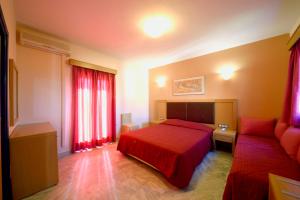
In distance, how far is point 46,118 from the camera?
2.54 meters

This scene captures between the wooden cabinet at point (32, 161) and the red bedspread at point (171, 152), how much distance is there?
49.1 inches

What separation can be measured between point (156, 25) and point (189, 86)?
205 centimetres

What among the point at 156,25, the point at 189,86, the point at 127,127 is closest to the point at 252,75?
the point at 189,86

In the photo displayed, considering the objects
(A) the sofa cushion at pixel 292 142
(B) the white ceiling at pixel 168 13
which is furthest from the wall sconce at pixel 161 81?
(A) the sofa cushion at pixel 292 142

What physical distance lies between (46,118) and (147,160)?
7.32 feet

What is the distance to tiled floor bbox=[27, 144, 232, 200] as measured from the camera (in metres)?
1.62

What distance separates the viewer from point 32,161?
5.44ft

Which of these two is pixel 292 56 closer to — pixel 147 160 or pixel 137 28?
pixel 137 28

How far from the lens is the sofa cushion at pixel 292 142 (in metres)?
1.58

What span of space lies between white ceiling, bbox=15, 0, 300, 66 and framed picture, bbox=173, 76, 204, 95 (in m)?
0.93

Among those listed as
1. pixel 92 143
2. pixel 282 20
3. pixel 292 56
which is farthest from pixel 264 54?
pixel 92 143

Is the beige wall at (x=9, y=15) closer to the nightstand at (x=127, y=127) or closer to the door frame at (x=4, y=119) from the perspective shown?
the door frame at (x=4, y=119)

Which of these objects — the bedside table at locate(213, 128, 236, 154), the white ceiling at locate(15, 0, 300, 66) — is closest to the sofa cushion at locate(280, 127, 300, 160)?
the bedside table at locate(213, 128, 236, 154)

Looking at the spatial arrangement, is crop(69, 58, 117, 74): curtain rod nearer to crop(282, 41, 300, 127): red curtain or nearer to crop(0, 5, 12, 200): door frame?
crop(0, 5, 12, 200): door frame
